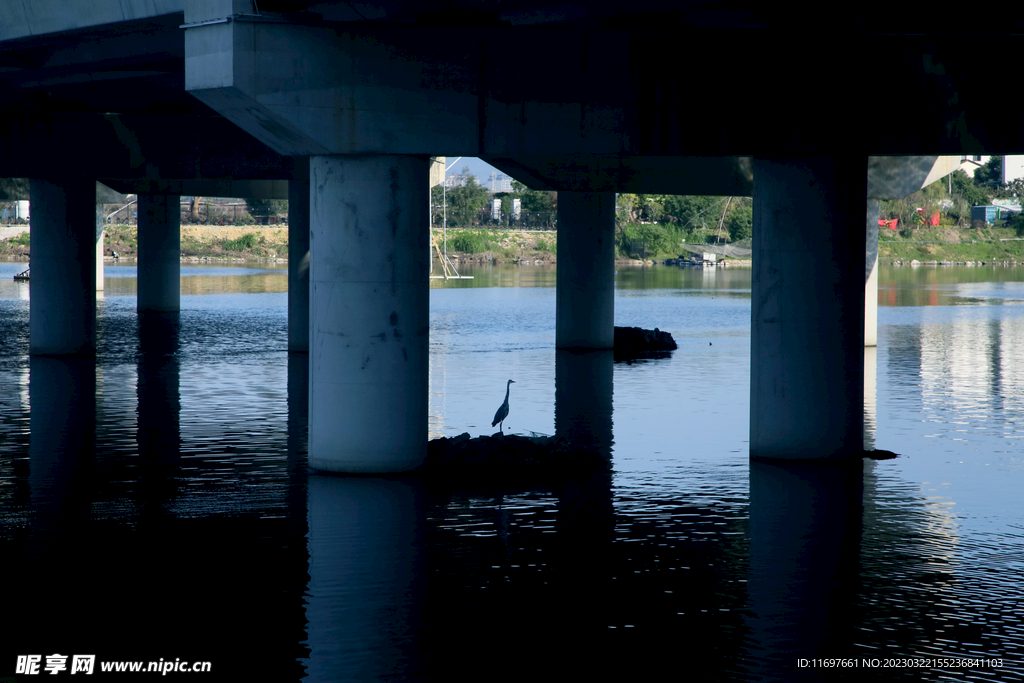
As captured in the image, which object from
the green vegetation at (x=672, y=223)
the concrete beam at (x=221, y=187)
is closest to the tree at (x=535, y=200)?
the green vegetation at (x=672, y=223)

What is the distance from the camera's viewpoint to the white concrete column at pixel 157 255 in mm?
57594

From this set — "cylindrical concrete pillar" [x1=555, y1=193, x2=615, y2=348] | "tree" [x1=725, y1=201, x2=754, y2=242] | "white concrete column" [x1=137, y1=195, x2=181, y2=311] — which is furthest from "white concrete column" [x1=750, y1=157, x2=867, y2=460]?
"tree" [x1=725, y1=201, x2=754, y2=242]

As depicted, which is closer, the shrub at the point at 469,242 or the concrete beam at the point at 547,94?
the concrete beam at the point at 547,94

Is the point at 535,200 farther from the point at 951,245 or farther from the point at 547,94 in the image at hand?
the point at 547,94

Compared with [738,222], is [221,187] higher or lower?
lower

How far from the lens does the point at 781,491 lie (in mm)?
18359

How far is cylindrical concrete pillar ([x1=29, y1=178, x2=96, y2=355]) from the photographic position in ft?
116

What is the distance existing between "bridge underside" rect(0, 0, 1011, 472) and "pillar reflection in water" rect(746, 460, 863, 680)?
1636mm

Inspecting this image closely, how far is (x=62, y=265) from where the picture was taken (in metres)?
35.6

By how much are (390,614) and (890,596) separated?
4919mm

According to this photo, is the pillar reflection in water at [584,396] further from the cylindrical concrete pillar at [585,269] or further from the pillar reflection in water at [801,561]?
the pillar reflection in water at [801,561]

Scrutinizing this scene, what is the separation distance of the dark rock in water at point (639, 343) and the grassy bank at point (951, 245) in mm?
120305

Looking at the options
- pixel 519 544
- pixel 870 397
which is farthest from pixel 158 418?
pixel 870 397

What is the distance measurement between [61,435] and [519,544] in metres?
10.9
